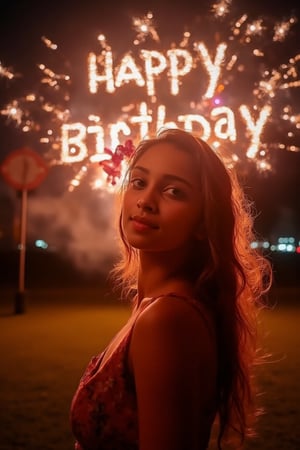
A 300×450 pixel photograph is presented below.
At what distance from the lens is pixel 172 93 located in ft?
33.2

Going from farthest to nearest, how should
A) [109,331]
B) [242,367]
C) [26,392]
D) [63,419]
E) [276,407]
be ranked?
[109,331] < [26,392] < [276,407] < [63,419] < [242,367]

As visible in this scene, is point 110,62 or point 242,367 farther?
point 110,62

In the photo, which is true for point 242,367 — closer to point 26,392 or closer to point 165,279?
point 165,279

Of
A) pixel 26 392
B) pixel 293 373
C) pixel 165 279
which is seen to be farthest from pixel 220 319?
pixel 293 373

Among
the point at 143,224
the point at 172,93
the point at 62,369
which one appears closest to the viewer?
the point at 143,224

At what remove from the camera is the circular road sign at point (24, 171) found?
1140 cm

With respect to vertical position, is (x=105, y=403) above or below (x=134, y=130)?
below

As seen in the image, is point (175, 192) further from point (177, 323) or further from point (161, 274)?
point (177, 323)

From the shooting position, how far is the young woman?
1439 millimetres

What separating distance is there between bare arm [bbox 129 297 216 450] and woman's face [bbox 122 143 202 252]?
317 mm

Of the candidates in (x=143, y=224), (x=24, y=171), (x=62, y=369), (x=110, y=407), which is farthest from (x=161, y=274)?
(x=24, y=171)

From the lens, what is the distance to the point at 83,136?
973 centimetres

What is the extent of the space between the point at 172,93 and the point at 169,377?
9.10 meters

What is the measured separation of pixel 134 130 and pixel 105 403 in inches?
341
